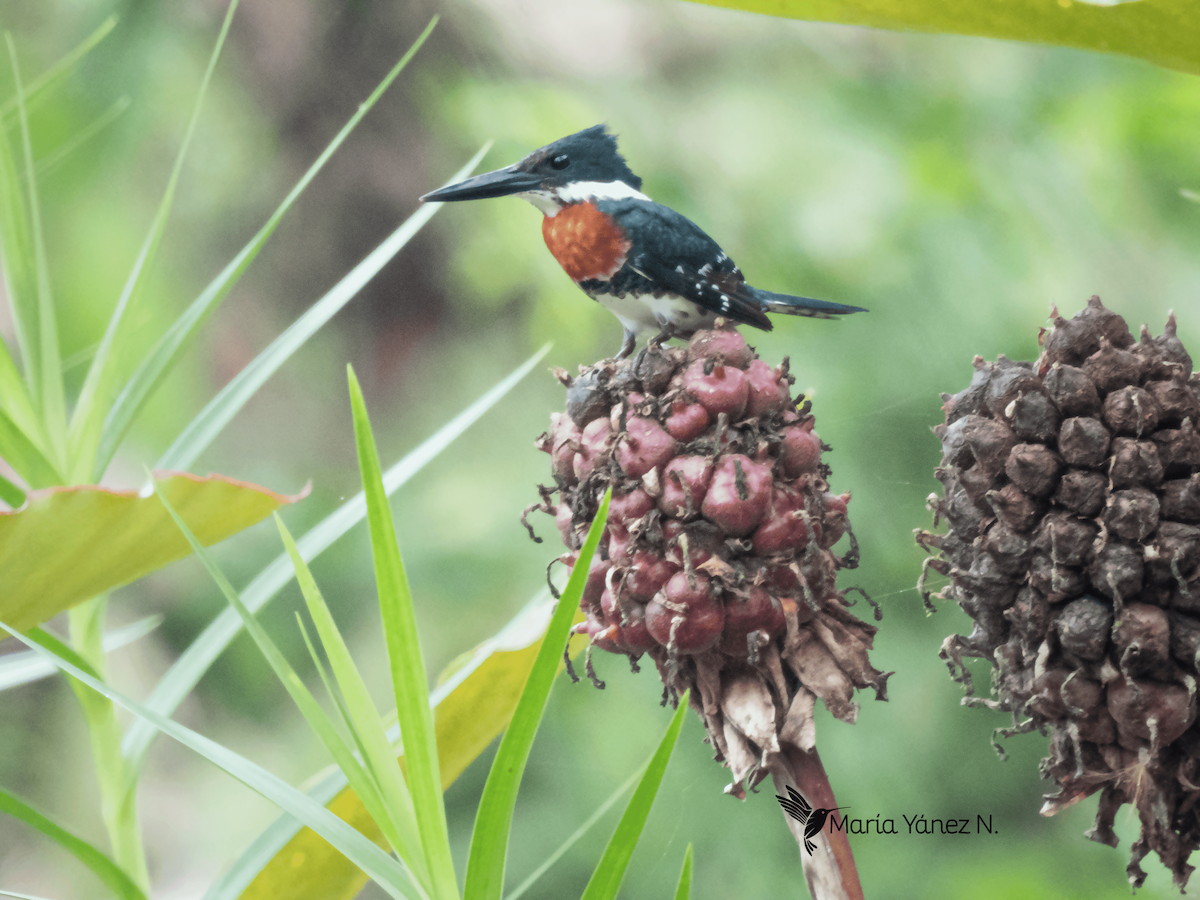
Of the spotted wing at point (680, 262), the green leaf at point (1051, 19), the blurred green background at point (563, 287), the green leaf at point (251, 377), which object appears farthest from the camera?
the blurred green background at point (563, 287)

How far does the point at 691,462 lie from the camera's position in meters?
0.39

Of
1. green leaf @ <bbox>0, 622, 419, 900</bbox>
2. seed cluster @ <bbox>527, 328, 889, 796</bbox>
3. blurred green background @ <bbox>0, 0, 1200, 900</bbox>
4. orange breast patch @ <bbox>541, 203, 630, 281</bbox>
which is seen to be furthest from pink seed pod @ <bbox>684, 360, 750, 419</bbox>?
blurred green background @ <bbox>0, 0, 1200, 900</bbox>

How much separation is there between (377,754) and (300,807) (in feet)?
0.17

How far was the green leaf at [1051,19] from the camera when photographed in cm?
34

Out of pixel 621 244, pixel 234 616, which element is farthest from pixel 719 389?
pixel 234 616

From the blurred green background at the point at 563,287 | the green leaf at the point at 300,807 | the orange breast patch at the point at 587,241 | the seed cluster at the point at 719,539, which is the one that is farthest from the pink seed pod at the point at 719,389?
the blurred green background at the point at 563,287

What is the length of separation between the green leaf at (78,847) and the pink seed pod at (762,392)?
A: 0.37 metres

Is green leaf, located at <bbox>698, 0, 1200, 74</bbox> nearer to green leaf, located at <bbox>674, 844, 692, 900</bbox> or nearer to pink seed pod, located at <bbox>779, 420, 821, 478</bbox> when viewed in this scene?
pink seed pod, located at <bbox>779, 420, 821, 478</bbox>

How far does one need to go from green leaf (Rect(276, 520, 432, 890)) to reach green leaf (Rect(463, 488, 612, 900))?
21 millimetres

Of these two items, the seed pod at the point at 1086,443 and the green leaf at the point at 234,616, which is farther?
the green leaf at the point at 234,616

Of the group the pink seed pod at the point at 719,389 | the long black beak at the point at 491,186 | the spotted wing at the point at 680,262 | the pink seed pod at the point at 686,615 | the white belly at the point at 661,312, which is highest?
the long black beak at the point at 491,186

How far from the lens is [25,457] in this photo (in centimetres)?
53

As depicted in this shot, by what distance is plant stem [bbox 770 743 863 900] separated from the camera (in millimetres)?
420

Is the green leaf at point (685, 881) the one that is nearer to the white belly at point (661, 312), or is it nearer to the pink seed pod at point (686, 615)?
the pink seed pod at point (686, 615)
